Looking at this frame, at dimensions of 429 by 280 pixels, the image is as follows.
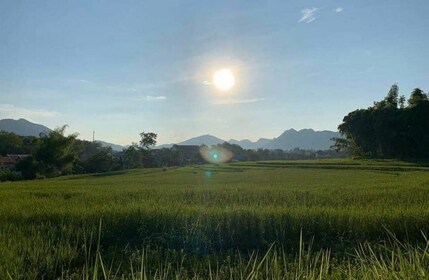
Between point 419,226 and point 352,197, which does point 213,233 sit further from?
point 352,197

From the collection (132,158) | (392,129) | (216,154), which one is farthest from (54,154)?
(216,154)

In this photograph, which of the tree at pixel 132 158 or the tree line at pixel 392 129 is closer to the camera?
the tree line at pixel 392 129

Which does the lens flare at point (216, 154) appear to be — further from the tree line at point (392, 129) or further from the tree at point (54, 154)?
the tree at point (54, 154)

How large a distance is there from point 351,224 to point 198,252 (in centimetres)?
285

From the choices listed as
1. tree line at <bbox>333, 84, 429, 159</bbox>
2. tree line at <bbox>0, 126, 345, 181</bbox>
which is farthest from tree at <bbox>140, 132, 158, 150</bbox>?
tree line at <bbox>333, 84, 429, 159</bbox>

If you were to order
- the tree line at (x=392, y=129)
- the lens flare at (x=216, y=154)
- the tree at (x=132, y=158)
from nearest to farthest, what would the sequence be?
1. the tree line at (x=392, y=129)
2. the tree at (x=132, y=158)
3. the lens flare at (x=216, y=154)

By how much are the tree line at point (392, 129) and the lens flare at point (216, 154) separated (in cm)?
3853

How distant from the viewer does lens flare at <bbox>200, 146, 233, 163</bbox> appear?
291ft

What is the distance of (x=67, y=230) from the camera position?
645 cm

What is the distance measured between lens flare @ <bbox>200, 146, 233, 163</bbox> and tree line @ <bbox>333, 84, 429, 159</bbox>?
3853 centimetres

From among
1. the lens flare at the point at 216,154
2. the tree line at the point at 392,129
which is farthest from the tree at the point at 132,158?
the tree line at the point at 392,129

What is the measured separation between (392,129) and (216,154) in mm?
52498

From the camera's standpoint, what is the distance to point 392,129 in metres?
45.7

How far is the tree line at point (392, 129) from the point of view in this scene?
4369cm
